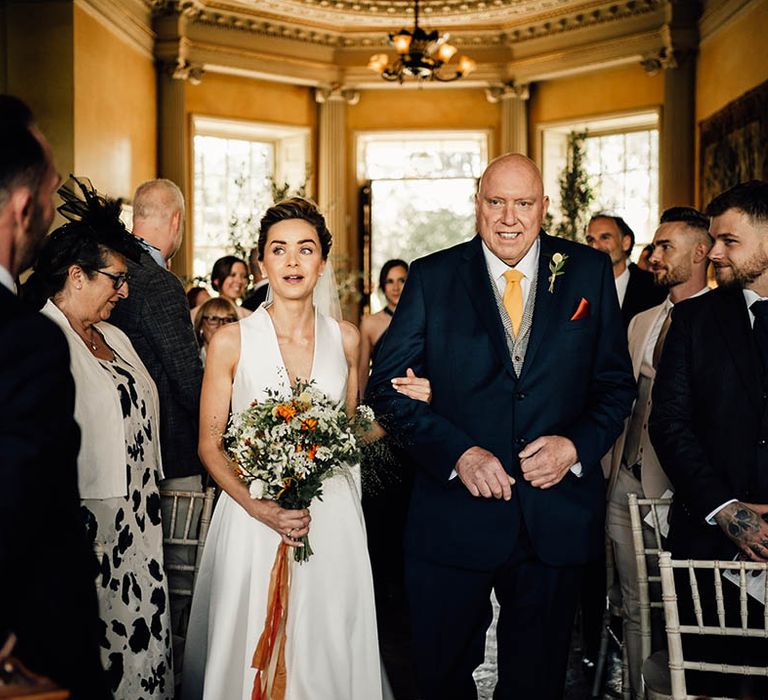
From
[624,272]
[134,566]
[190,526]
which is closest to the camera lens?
[134,566]

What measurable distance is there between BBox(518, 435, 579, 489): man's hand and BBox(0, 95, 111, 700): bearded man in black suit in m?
1.42

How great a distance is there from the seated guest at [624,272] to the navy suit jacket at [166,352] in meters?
2.69

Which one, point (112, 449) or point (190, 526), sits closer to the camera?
point (112, 449)

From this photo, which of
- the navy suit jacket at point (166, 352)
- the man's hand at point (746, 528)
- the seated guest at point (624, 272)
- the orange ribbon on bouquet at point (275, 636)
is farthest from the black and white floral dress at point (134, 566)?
the seated guest at point (624, 272)

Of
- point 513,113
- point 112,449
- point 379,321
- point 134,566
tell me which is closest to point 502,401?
point 112,449

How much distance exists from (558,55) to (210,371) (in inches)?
383

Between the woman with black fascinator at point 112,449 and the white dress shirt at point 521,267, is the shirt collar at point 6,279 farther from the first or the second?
the white dress shirt at point 521,267

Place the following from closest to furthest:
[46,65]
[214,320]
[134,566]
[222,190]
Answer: [134,566] < [214,320] < [46,65] < [222,190]

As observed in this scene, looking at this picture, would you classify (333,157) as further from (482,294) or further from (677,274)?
(482,294)

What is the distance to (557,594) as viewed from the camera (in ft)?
9.82

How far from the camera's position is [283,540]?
10.1 ft

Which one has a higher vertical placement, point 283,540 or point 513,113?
point 513,113

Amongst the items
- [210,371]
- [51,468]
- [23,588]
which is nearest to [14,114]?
[51,468]

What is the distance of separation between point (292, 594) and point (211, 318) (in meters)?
2.93
